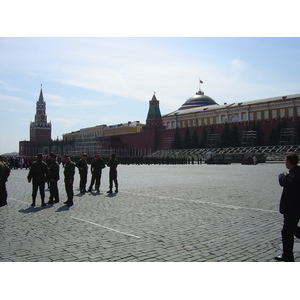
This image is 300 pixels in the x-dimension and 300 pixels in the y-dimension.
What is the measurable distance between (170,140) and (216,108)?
1173 centimetres

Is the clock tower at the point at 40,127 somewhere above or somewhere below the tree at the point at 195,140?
above

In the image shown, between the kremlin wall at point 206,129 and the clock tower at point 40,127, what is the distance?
46.9ft

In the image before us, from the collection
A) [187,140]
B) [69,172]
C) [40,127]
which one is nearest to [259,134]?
[187,140]

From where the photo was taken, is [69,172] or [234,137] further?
[234,137]

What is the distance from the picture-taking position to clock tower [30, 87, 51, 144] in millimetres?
100525

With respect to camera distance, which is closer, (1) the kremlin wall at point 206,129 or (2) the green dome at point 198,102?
(1) the kremlin wall at point 206,129

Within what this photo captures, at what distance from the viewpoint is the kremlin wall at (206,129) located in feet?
154

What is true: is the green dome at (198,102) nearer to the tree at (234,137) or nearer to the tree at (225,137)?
the tree at (225,137)

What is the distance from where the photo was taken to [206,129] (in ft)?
180

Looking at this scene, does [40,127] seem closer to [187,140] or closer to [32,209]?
[187,140]

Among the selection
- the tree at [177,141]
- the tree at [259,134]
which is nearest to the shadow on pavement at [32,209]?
the tree at [259,134]

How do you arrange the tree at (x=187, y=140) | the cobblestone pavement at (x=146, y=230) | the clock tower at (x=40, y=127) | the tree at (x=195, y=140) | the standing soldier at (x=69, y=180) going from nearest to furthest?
the cobblestone pavement at (x=146, y=230)
the standing soldier at (x=69, y=180)
the tree at (x=195, y=140)
the tree at (x=187, y=140)
the clock tower at (x=40, y=127)

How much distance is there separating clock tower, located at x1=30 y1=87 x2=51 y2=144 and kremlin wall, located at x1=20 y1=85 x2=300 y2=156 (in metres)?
14.3

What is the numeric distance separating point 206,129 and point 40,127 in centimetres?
6396
